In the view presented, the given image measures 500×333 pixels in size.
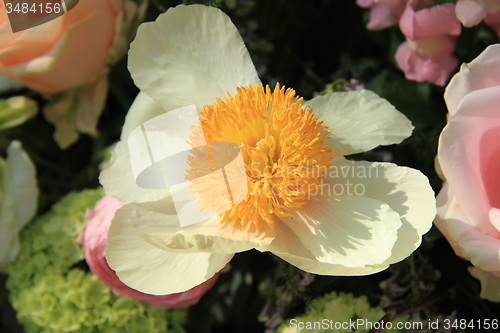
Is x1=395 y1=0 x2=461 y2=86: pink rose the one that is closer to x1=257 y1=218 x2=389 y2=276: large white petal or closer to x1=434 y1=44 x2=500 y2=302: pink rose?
x1=434 y1=44 x2=500 y2=302: pink rose

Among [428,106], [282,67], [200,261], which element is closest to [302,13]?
[282,67]

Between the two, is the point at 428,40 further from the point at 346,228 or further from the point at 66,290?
the point at 66,290

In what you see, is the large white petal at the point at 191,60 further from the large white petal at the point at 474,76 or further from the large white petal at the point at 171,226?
the large white petal at the point at 474,76

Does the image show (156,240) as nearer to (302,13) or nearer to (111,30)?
(111,30)

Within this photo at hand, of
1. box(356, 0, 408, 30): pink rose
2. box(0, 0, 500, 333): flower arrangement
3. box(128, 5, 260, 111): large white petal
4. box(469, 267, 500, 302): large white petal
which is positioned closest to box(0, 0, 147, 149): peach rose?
box(0, 0, 500, 333): flower arrangement

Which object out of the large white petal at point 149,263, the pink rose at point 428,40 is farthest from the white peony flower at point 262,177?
the pink rose at point 428,40

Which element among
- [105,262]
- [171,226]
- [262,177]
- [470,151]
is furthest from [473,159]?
[105,262]
